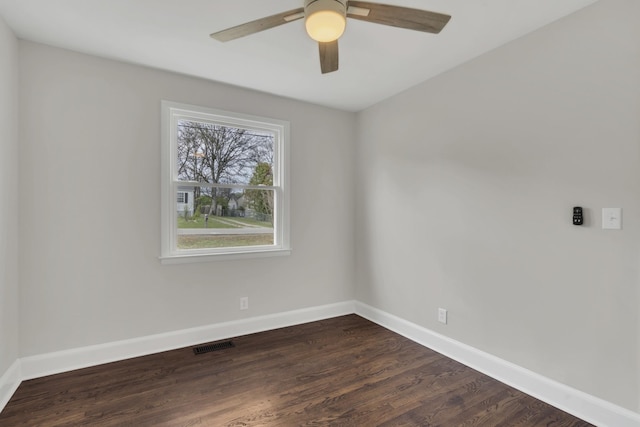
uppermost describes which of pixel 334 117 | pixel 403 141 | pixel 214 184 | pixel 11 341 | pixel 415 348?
pixel 334 117

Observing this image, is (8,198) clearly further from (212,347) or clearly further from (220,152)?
(212,347)

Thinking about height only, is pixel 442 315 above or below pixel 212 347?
above

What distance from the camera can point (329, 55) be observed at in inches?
73.6

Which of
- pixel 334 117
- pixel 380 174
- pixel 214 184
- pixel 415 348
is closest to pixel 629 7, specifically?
pixel 380 174

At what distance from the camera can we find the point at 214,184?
305 centimetres

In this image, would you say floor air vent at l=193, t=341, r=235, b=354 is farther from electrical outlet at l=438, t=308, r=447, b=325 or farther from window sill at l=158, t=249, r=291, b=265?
electrical outlet at l=438, t=308, r=447, b=325

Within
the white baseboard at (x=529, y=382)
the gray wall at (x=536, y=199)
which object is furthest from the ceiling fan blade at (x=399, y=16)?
the white baseboard at (x=529, y=382)

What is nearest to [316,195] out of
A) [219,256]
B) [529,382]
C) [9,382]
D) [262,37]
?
[219,256]

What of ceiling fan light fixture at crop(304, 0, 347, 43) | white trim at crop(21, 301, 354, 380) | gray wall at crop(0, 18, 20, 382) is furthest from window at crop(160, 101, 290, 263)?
ceiling fan light fixture at crop(304, 0, 347, 43)

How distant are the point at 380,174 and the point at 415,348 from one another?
1783 mm

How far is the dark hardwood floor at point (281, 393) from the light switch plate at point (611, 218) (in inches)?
45.9

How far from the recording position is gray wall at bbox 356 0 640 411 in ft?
5.84

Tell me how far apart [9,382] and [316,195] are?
2847 millimetres

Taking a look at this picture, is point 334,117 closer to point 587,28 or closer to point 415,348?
point 587,28
